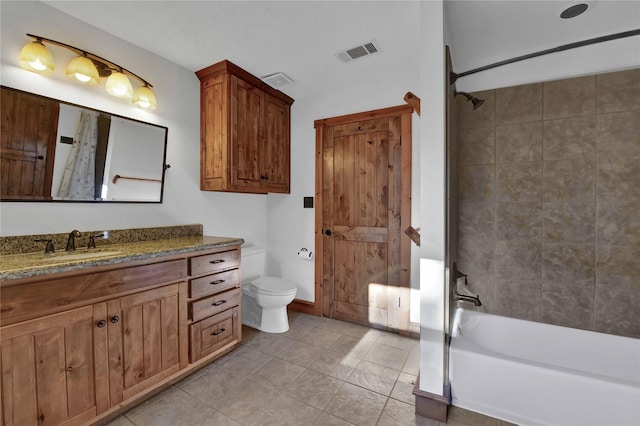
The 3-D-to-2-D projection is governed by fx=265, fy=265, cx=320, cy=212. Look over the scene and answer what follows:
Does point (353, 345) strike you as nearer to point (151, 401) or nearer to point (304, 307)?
point (304, 307)

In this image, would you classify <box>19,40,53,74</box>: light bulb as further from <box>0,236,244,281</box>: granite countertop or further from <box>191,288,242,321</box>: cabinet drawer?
<box>191,288,242,321</box>: cabinet drawer

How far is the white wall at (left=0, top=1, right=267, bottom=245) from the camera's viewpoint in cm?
153

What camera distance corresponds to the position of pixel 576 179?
1890 mm

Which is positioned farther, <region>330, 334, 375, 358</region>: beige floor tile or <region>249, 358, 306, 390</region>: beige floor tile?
<region>330, 334, 375, 358</region>: beige floor tile

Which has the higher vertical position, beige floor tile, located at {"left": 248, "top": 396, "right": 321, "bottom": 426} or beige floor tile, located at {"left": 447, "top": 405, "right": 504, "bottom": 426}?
beige floor tile, located at {"left": 447, "top": 405, "right": 504, "bottom": 426}

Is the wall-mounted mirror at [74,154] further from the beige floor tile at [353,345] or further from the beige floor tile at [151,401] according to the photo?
the beige floor tile at [353,345]

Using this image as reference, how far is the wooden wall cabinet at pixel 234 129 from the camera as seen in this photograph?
7.69 ft

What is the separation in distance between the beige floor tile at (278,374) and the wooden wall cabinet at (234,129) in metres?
1.50

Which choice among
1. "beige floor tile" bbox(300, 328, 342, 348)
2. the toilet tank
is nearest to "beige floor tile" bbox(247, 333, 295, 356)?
"beige floor tile" bbox(300, 328, 342, 348)

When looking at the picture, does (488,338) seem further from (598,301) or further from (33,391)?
(33,391)

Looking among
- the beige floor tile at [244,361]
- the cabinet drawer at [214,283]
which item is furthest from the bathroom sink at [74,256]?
the beige floor tile at [244,361]

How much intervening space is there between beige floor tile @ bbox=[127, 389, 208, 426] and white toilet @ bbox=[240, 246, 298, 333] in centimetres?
93

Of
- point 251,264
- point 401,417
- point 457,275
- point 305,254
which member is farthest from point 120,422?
point 457,275

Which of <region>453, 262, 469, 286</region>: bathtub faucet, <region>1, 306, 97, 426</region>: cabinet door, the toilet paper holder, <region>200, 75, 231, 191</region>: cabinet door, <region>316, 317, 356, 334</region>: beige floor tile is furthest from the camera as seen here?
the toilet paper holder
